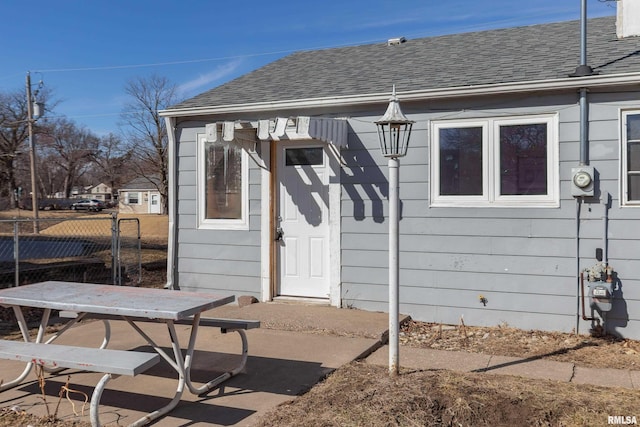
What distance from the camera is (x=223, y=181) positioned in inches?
295

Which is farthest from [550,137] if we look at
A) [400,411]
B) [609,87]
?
[400,411]

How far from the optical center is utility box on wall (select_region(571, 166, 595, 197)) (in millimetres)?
5438

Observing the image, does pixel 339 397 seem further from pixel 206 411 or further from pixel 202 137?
pixel 202 137

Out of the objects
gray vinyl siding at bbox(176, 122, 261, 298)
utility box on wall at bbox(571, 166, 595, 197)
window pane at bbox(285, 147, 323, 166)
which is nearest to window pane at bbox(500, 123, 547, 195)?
utility box on wall at bbox(571, 166, 595, 197)

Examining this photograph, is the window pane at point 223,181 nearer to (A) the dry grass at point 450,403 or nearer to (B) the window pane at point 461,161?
(B) the window pane at point 461,161

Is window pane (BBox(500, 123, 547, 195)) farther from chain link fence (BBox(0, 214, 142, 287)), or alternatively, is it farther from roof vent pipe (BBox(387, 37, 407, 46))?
chain link fence (BBox(0, 214, 142, 287))

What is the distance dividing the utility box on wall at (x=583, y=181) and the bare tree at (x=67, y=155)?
54.2 meters

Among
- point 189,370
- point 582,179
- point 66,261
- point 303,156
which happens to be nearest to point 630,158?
A: point 582,179

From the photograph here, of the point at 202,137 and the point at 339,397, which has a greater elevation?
the point at 202,137

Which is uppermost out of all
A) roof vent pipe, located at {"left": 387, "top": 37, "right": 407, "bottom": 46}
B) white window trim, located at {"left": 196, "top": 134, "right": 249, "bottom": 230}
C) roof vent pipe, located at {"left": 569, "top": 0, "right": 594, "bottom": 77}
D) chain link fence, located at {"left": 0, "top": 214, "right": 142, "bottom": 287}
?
roof vent pipe, located at {"left": 387, "top": 37, "right": 407, "bottom": 46}

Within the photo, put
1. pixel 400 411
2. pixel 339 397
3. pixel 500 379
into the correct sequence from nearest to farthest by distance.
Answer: pixel 400 411
pixel 339 397
pixel 500 379

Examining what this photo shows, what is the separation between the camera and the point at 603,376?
4324 mm

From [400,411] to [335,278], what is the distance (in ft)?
10.8

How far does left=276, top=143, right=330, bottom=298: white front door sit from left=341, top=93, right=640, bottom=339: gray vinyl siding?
1.16 ft
